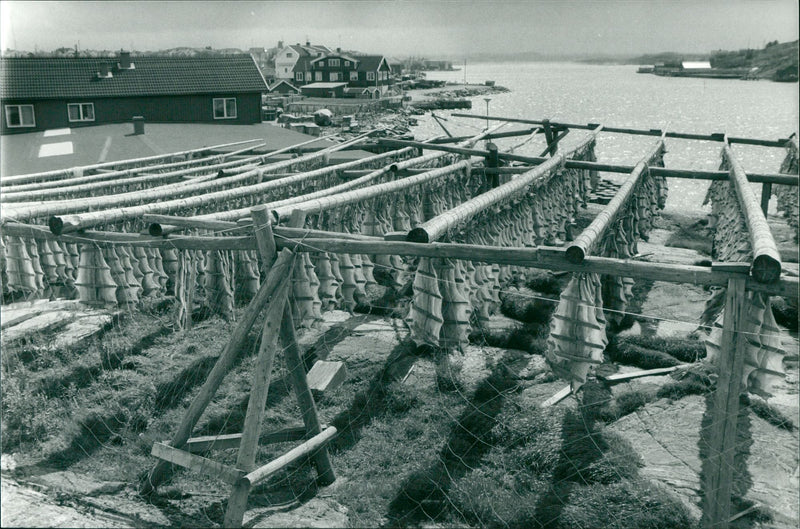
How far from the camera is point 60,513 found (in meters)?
7.01

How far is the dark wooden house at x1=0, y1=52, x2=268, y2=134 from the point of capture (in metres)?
41.0

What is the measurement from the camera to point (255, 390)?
727 centimetres

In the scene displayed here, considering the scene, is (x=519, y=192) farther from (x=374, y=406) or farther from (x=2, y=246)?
(x=2, y=246)

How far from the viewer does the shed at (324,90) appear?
359 ft

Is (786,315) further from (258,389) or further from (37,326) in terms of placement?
(37,326)

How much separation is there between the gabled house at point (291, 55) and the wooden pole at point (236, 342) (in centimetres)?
11109

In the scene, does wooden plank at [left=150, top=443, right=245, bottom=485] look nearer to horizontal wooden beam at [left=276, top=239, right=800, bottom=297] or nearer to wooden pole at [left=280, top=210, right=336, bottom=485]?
wooden pole at [left=280, top=210, right=336, bottom=485]

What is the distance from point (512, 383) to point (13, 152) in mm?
29218

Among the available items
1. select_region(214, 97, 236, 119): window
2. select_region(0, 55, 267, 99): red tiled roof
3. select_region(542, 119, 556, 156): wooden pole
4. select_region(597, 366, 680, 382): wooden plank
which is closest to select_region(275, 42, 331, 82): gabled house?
select_region(0, 55, 267, 99): red tiled roof

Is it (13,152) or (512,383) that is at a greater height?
(13,152)

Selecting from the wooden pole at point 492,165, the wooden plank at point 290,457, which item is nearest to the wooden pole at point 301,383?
the wooden plank at point 290,457

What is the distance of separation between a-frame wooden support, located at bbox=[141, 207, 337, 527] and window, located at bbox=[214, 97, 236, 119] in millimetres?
38183

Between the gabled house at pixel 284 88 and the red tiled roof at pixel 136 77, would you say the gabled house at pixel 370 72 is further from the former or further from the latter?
the red tiled roof at pixel 136 77

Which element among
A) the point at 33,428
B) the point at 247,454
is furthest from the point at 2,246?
the point at 247,454
